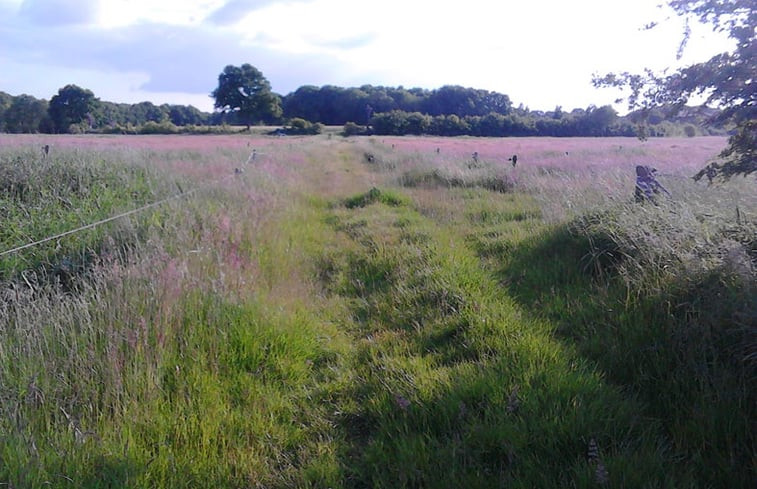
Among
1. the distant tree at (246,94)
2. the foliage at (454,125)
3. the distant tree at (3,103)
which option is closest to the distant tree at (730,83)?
the foliage at (454,125)

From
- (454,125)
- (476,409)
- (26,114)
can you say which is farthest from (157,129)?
(476,409)

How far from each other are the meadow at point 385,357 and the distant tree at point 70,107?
70.7m

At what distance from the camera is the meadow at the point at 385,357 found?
7.14ft

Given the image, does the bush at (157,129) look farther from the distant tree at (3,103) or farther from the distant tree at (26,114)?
the distant tree at (3,103)

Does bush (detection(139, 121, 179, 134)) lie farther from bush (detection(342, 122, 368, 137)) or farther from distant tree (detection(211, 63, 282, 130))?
bush (detection(342, 122, 368, 137))

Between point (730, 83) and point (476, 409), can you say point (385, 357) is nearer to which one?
point (476, 409)

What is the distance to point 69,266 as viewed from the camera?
4.47 meters

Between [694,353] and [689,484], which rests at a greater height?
[694,353]

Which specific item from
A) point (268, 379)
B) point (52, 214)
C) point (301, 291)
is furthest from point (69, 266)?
point (268, 379)

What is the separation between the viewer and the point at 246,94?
7919 cm

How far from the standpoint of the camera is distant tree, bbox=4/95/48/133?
188ft

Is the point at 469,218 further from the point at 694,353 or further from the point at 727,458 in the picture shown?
the point at 727,458

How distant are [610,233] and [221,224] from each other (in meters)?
4.80

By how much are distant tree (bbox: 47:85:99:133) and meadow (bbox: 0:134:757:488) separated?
A: 70.7 m
